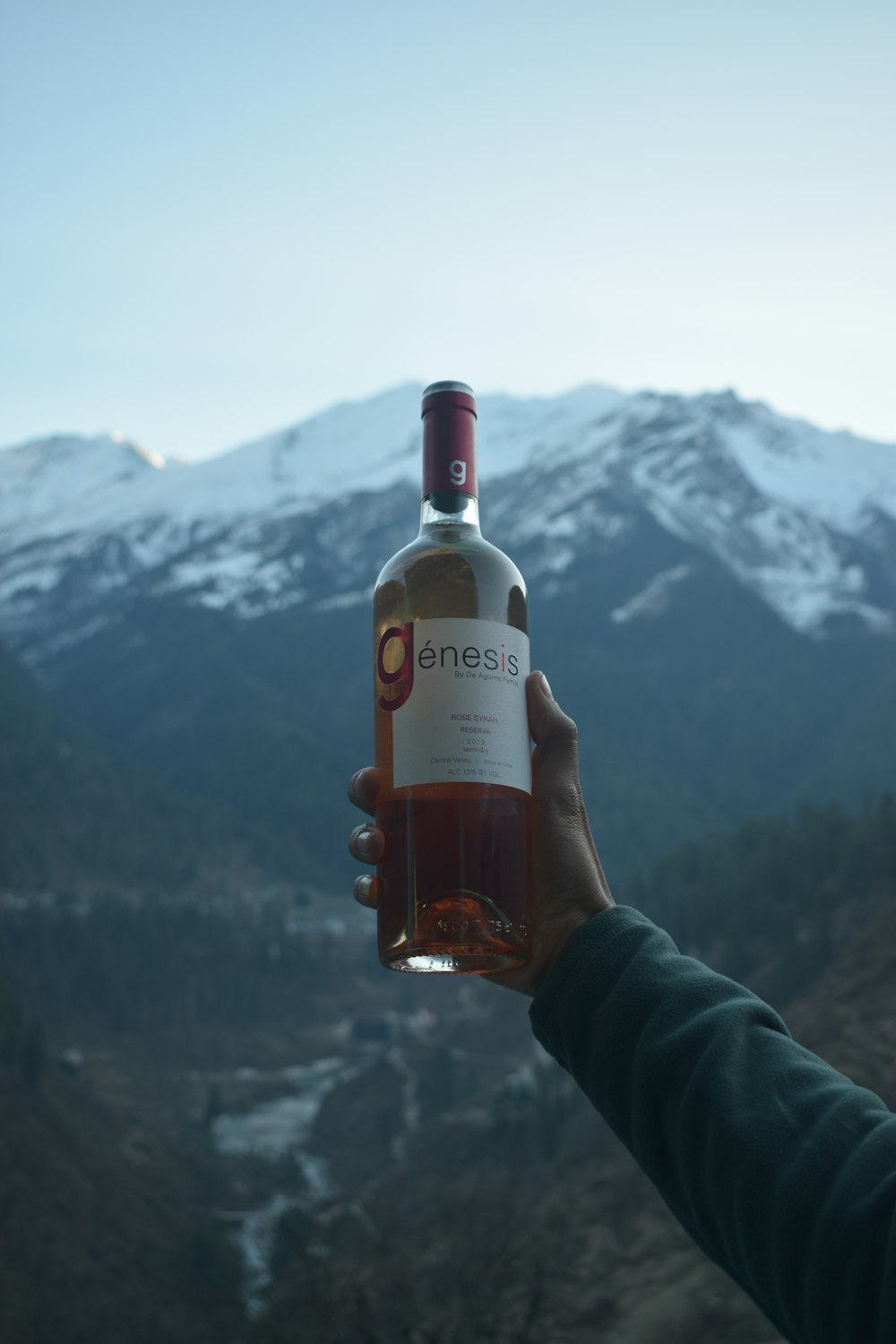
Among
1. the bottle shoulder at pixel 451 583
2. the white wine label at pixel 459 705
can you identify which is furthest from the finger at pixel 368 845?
the bottle shoulder at pixel 451 583

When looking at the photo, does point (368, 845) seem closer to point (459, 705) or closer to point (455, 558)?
point (459, 705)

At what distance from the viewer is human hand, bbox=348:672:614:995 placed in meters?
3.57

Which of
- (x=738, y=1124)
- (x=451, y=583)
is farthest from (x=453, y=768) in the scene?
(x=738, y=1124)

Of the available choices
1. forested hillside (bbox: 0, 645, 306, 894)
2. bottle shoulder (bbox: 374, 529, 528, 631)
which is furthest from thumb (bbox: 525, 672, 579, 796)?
forested hillside (bbox: 0, 645, 306, 894)

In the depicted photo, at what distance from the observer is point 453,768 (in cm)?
382

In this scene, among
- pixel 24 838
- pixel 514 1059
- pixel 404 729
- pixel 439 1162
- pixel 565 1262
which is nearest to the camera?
pixel 404 729

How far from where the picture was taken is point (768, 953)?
95375mm

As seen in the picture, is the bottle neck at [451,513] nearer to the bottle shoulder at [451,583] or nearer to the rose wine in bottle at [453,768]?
the bottle shoulder at [451,583]

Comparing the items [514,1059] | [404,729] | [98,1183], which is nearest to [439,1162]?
[98,1183]

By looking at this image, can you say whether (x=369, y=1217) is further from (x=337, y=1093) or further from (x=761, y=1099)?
(x=761, y=1099)

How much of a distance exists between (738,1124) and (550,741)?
4.76 feet

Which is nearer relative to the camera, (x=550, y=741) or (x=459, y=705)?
(x=459, y=705)

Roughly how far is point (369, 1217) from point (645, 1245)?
1591 cm

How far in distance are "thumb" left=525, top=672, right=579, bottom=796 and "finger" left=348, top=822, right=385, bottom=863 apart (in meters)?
0.50
